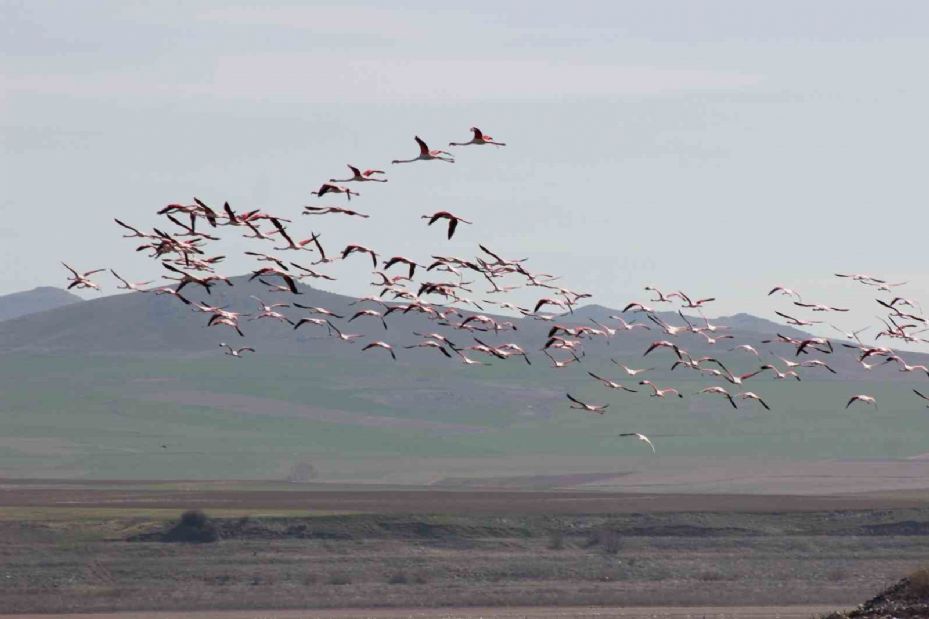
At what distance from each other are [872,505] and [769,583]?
2679 cm

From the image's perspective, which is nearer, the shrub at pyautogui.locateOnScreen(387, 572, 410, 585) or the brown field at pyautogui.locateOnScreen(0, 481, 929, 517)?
the shrub at pyautogui.locateOnScreen(387, 572, 410, 585)

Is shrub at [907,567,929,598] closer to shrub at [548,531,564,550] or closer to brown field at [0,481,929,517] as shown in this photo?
shrub at [548,531,564,550]

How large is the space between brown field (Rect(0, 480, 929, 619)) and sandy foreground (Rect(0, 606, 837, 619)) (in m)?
0.18

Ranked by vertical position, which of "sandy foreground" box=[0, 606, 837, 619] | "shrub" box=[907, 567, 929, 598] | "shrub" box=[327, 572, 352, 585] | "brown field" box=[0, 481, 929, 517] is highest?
"brown field" box=[0, 481, 929, 517]

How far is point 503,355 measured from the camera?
44438mm

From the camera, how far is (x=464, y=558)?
259 feet

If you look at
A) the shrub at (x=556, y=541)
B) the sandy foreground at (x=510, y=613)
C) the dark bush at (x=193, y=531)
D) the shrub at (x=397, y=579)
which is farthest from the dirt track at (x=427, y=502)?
the sandy foreground at (x=510, y=613)

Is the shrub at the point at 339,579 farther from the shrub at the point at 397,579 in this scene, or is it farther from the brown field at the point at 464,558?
the shrub at the point at 397,579

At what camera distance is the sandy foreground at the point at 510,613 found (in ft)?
210

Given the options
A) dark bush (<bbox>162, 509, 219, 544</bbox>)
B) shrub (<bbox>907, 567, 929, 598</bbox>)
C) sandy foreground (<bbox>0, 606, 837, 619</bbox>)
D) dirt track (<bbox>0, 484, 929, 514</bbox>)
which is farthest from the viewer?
dirt track (<bbox>0, 484, 929, 514</bbox>)

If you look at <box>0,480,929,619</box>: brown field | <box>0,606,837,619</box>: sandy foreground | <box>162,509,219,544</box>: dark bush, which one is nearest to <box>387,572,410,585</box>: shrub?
<box>0,480,929,619</box>: brown field

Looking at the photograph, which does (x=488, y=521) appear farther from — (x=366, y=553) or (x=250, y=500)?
(x=250, y=500)

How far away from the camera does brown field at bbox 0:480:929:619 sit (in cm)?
6938

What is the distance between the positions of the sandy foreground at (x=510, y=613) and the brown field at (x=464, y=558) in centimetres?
18
